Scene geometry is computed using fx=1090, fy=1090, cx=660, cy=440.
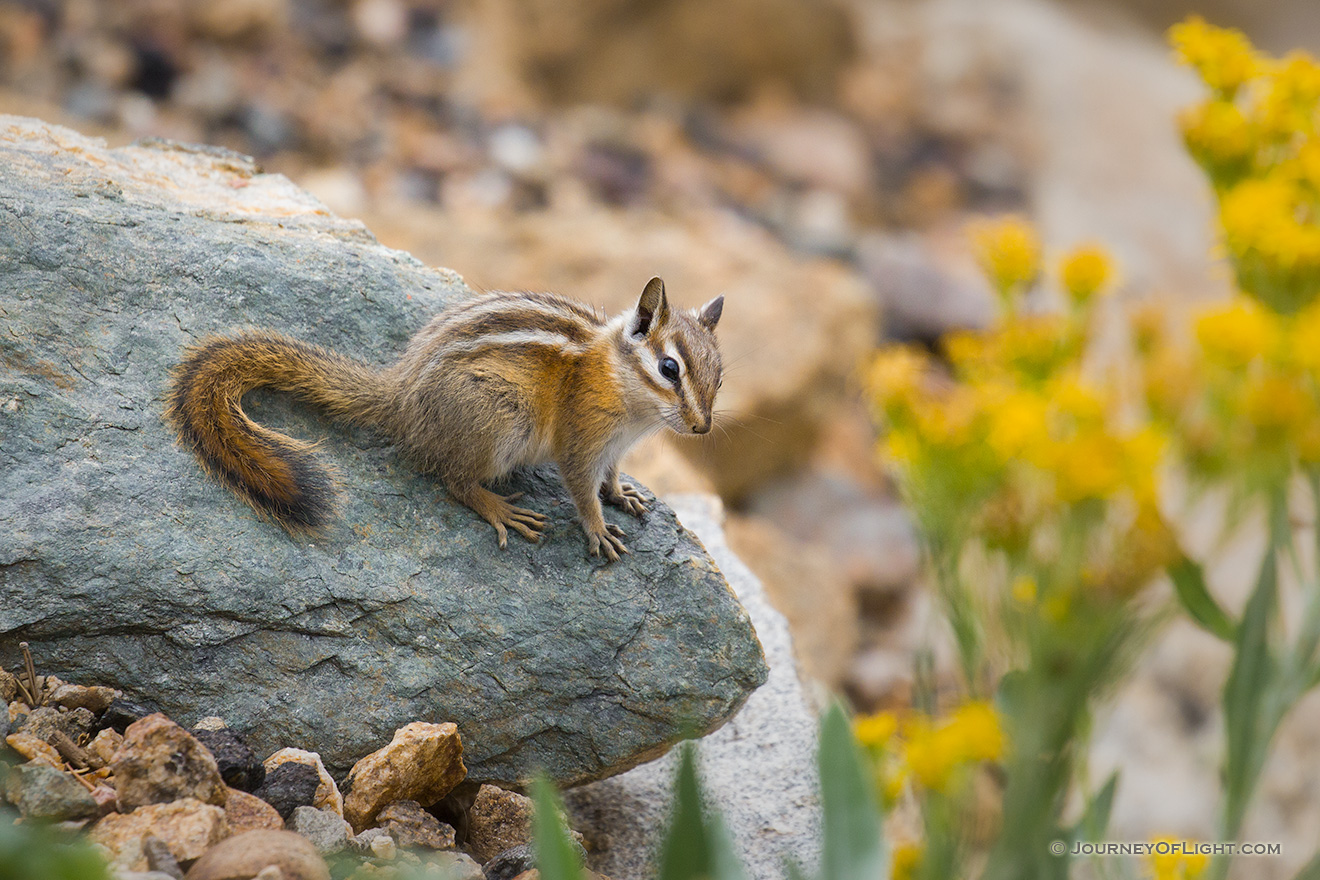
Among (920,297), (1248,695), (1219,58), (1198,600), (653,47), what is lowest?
(1248,695)

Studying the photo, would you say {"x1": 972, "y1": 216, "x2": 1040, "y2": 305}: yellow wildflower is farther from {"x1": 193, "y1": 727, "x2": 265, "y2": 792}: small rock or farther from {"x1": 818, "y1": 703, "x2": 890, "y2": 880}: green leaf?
{"x1": 193, "y1": 727, "x2": 265, "y2": 792}: small rock

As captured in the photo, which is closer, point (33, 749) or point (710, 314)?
point (33, 749)

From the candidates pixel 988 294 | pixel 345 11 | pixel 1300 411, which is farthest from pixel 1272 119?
pixel 345 11

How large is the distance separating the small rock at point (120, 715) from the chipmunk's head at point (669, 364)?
5.85ft

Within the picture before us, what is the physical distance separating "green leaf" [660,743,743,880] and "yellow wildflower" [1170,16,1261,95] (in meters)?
1.82

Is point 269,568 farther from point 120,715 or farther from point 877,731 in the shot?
point 877,731

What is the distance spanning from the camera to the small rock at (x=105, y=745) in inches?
106

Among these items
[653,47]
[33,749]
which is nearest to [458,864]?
[33,749]

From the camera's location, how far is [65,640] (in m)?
2.90

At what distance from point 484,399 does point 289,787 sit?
4.22ft

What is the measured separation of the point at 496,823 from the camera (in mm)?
3117

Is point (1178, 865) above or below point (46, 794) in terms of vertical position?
above

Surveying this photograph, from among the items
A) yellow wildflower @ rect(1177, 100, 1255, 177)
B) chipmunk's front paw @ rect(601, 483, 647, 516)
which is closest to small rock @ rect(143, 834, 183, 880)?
chipmunk's front paw @ rect(601, 483, 647, 516)

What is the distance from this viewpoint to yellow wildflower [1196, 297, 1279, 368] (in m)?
1.66
